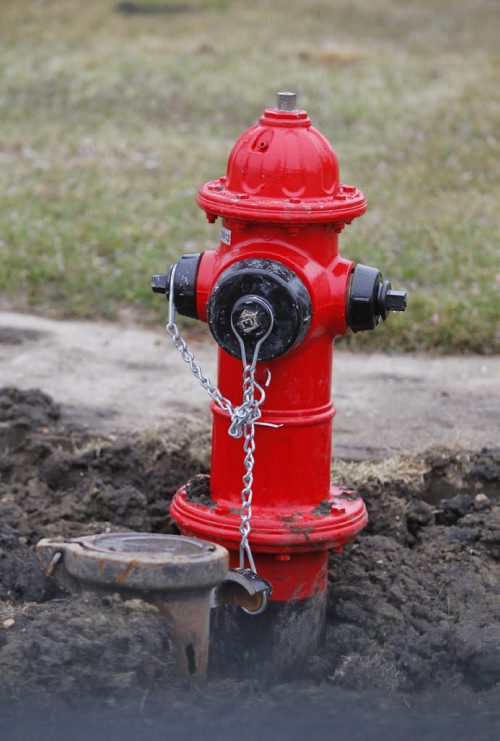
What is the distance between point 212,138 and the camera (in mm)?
8578

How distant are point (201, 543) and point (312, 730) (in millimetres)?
454

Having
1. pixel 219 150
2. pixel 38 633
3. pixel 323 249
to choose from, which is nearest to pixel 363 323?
pixel 323 249

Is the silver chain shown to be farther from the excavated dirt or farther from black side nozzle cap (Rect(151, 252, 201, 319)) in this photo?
the excavated dirt

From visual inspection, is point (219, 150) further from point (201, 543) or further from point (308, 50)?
point (201, 543)

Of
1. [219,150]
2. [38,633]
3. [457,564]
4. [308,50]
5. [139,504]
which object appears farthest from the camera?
[308,50]

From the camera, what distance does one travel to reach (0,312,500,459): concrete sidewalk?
3.97 metres

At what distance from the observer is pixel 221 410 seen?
2.71m

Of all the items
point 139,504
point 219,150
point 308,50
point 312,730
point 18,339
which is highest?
point 308,50

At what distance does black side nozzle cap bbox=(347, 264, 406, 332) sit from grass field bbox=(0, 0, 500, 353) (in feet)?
7.30

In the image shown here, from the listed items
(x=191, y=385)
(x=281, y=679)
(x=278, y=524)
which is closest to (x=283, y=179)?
(x=278, y=524)

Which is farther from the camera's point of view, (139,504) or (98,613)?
(139,504)

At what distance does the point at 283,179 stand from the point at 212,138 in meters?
6.19

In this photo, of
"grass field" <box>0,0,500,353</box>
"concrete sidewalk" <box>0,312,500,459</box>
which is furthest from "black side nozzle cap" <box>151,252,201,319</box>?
"grass field" <box>0,0,500,353</box>

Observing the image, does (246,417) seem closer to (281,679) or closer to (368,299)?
(368,299)
